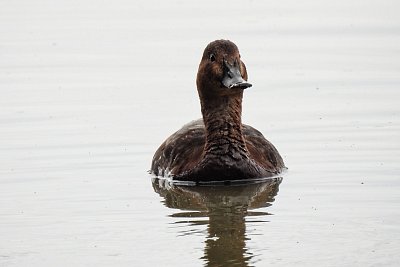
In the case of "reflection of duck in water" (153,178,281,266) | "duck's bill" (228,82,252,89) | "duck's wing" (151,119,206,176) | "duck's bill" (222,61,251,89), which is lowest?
"reflection of duck in water" (153,178,281,266)

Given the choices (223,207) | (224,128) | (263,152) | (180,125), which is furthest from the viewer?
(180,125)

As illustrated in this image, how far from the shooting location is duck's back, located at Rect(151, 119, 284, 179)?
586 inches

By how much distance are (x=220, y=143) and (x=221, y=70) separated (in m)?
0.83

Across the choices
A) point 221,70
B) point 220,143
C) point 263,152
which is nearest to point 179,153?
point 220,143

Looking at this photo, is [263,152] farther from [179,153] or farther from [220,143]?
[179,153]

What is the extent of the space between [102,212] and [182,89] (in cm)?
682

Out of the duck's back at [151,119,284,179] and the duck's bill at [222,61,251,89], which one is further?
the duck's back at [151,119,284,179]

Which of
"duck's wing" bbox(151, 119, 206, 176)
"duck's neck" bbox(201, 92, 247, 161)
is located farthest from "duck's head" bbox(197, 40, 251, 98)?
"duck's wing" bbox(151, 119, 206, 176)

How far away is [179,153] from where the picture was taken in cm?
1512

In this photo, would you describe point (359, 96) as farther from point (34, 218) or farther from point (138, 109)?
point (34, 218)

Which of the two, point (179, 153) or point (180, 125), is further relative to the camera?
point (180, 125)

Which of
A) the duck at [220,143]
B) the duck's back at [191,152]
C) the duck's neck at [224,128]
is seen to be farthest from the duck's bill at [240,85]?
the duck's back at [191,152]

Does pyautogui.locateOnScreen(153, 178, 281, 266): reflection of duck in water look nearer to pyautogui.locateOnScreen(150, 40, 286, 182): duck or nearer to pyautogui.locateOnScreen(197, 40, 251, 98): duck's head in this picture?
pyautogui.locateOnScreen(150, 40, 286, 182): duck

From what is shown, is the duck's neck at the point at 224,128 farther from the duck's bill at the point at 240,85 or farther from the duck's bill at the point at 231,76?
the duck's bill at the point at 240,85
